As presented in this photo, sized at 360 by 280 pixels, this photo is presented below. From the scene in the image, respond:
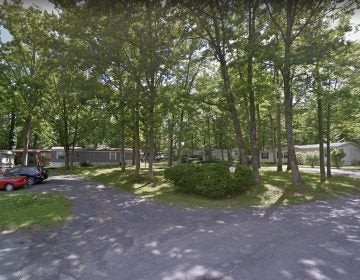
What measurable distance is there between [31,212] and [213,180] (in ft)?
22.2

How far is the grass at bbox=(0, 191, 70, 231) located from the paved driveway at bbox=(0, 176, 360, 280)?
21.3 inches

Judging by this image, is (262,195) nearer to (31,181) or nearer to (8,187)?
(8,187)

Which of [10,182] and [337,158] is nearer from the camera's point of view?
[10,182]

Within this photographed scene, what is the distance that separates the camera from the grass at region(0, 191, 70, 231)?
7781 mm

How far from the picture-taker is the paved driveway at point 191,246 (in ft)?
15.0

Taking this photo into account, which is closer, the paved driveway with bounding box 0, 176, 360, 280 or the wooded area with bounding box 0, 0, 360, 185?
the paved driveway with bounding box 0, 176, 360, 280

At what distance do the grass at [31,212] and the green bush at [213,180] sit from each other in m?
5.10

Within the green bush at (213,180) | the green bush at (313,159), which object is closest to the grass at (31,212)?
the green bush at (213,180)

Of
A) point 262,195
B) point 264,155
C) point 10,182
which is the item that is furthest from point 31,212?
point 264,155

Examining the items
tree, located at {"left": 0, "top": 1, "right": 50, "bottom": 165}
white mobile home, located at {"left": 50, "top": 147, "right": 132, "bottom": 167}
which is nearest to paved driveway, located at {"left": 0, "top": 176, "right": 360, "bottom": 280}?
tree, located at {"left": 0, "top": 1, "right": 50, "bottom": 165}

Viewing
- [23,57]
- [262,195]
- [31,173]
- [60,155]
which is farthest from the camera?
[60,155]

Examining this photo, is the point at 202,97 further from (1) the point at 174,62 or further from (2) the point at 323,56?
(2) the point at 323,56

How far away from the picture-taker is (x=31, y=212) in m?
9.11

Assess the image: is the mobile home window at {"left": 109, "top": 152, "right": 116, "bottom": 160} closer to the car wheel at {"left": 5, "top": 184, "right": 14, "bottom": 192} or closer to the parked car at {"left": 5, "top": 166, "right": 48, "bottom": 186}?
the parked car at {"left": 5, "top": 166, "right": 48, "bottom": 186}
